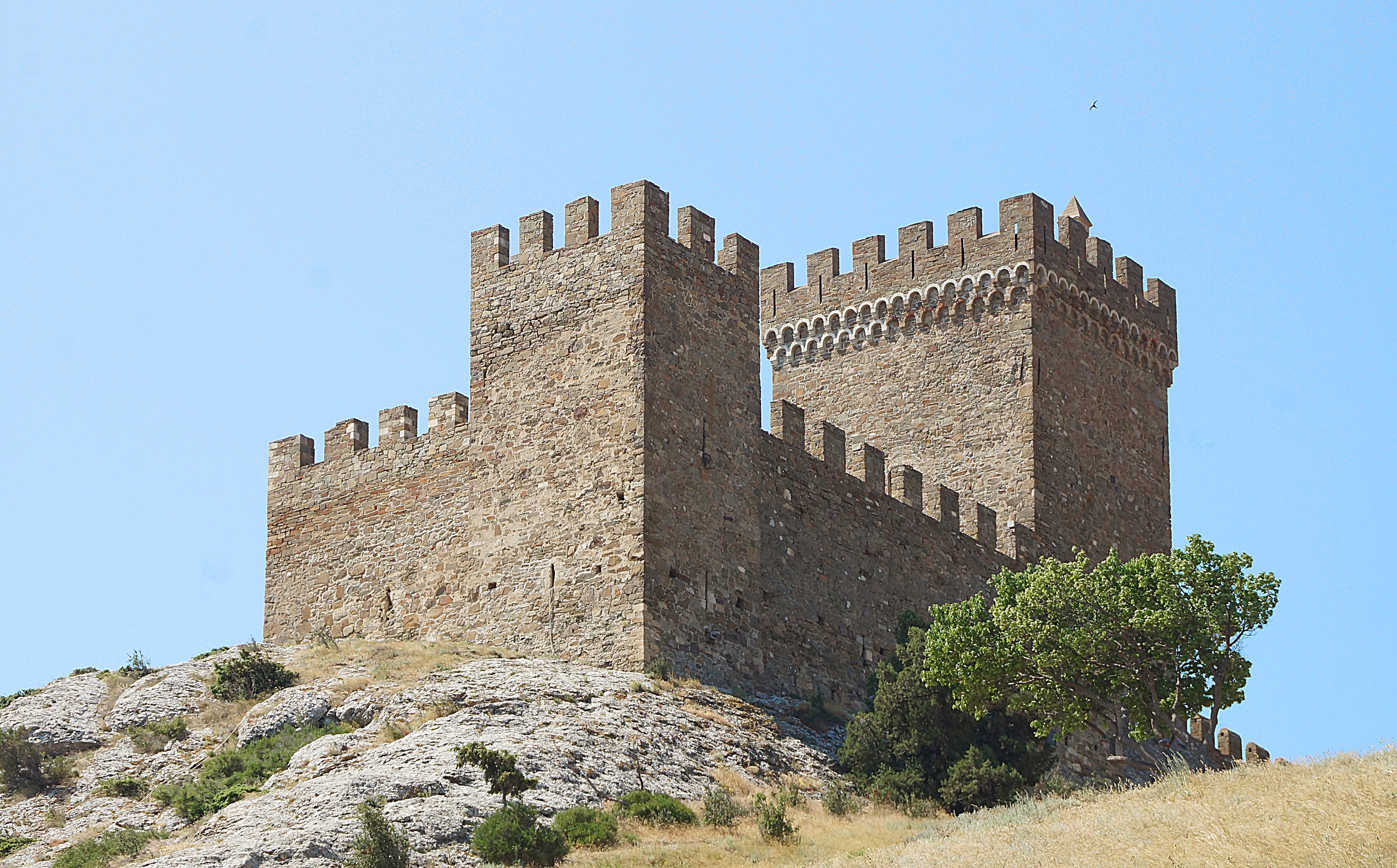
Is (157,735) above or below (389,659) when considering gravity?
below

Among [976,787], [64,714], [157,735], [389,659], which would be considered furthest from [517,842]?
[64,714]

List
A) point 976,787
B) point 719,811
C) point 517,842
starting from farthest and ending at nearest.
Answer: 1. point 976,787
2. point 719,811
3. point 517,842

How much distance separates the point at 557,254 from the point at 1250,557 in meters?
11.6

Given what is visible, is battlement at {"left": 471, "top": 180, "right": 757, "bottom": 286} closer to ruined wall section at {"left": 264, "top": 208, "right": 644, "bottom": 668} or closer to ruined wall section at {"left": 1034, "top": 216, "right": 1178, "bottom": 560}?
ruined wall section at {"left": 264, "top": 208, "right": 644, "bottom": 668}

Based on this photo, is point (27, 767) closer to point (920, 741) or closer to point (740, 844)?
point (740, 844)

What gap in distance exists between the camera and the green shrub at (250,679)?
29.7 metres

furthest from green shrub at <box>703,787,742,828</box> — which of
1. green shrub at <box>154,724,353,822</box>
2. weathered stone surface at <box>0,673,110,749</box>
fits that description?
weathered stone surface at <box>0,673,110,749</box>

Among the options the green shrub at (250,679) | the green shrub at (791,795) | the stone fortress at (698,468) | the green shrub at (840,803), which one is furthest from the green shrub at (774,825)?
the green shrub at (250,679)

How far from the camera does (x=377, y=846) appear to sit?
2222 centimetres

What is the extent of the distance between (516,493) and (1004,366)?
40.2 ft

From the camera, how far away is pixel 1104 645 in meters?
27.1

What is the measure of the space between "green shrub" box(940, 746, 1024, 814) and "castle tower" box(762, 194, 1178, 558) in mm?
10242

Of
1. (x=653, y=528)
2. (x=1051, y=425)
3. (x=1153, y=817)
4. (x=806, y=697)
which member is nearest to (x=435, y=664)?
(x=653, y=528)

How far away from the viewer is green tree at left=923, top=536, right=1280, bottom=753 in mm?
26828
